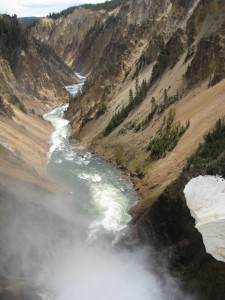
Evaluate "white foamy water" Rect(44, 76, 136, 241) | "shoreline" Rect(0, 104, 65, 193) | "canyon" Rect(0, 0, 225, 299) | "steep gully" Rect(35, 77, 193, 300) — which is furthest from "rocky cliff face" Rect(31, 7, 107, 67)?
"steep gully" Rect(35, 77, 193, 300)

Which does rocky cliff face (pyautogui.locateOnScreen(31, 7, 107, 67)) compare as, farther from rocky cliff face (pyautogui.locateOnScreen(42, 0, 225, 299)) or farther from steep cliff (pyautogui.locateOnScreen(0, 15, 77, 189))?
rocky cliff face (pyautogui.locateOnScreen(42, 0, 225, 299))

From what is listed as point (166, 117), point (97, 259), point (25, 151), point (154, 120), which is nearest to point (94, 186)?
point (25, 151)

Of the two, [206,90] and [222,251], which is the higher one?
[206,90]

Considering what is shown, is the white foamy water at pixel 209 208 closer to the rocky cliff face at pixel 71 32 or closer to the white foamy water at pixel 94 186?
the white foamy water at pixel 94 186

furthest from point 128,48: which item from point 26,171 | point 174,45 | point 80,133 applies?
point 26,171

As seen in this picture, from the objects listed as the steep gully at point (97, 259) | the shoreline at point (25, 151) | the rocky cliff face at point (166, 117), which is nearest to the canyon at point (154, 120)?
the rocky cliff face at point (166, 117)

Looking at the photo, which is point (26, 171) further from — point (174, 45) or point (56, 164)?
point (174, 45)
